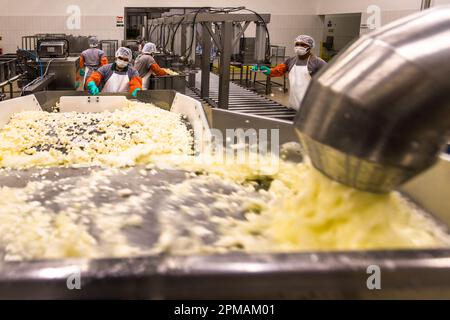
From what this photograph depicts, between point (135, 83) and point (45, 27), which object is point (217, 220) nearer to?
point (135, 83)

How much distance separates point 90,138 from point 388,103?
4.92 ft

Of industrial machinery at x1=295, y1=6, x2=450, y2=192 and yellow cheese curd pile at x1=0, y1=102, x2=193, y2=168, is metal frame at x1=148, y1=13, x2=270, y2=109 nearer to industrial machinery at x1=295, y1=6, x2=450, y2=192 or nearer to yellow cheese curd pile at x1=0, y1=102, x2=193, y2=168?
yellow cheese curd pile at x1=0, y1=102, x2=193, y2=168

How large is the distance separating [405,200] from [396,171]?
0.51m

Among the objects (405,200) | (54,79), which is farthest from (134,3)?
(405,200)

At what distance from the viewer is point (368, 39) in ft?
2.55

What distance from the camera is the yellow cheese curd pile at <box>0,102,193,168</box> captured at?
62.8 inches

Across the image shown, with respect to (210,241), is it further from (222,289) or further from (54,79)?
(54,79)

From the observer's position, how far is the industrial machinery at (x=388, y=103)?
0.69 m

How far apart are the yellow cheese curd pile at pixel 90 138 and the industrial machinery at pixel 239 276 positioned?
3.22 feet

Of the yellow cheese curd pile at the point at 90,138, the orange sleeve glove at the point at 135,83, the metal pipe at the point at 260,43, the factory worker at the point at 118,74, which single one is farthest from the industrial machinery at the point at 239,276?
the metal pipe at the point at 260,43

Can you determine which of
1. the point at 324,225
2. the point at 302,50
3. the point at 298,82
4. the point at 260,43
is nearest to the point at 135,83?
the point at 260,43

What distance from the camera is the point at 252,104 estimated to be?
395 cm

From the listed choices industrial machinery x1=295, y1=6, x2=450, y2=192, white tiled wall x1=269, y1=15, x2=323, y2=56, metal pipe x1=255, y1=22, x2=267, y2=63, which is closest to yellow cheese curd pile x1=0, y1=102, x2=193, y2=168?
industrial machinery x1=295, y1=6, x2=450, y2=192

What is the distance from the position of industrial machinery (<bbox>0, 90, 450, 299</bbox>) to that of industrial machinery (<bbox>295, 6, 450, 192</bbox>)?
0.19 meters
